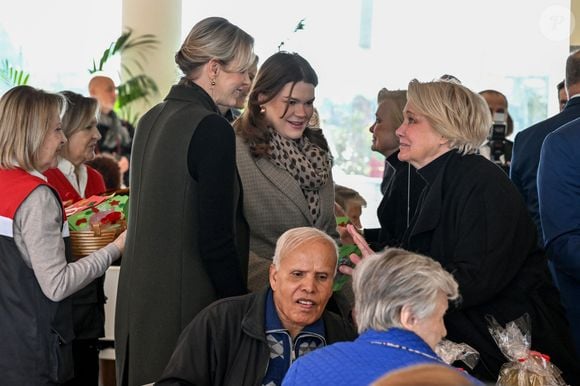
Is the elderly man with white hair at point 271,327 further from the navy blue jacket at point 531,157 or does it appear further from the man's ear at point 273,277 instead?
the navy blue jacket at point 531,157

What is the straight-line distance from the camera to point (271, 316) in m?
3.13

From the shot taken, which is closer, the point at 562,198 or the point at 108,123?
the point at 562,198

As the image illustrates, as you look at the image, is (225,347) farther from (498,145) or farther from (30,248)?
(498,145)

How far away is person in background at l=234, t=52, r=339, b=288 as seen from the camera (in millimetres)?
3533

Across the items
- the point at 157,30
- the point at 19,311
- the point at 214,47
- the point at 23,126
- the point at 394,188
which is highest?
the point at 214,47

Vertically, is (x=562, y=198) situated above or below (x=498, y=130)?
above

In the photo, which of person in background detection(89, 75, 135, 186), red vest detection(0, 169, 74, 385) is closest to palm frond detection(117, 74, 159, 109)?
person in background detection(89, 75, 135, 186)

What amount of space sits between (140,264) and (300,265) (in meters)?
0.50

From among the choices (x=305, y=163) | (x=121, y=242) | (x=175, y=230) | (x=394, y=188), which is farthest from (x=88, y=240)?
(x=394, y=188)

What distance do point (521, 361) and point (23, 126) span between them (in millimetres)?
1712

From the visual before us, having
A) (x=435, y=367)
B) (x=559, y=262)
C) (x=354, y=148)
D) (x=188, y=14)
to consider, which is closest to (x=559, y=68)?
(x=354, y=148)

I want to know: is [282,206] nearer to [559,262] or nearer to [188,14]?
[559,262]

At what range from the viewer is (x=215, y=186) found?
10.0ft

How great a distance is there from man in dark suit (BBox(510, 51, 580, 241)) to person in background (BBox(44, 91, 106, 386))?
1821 millimetres
